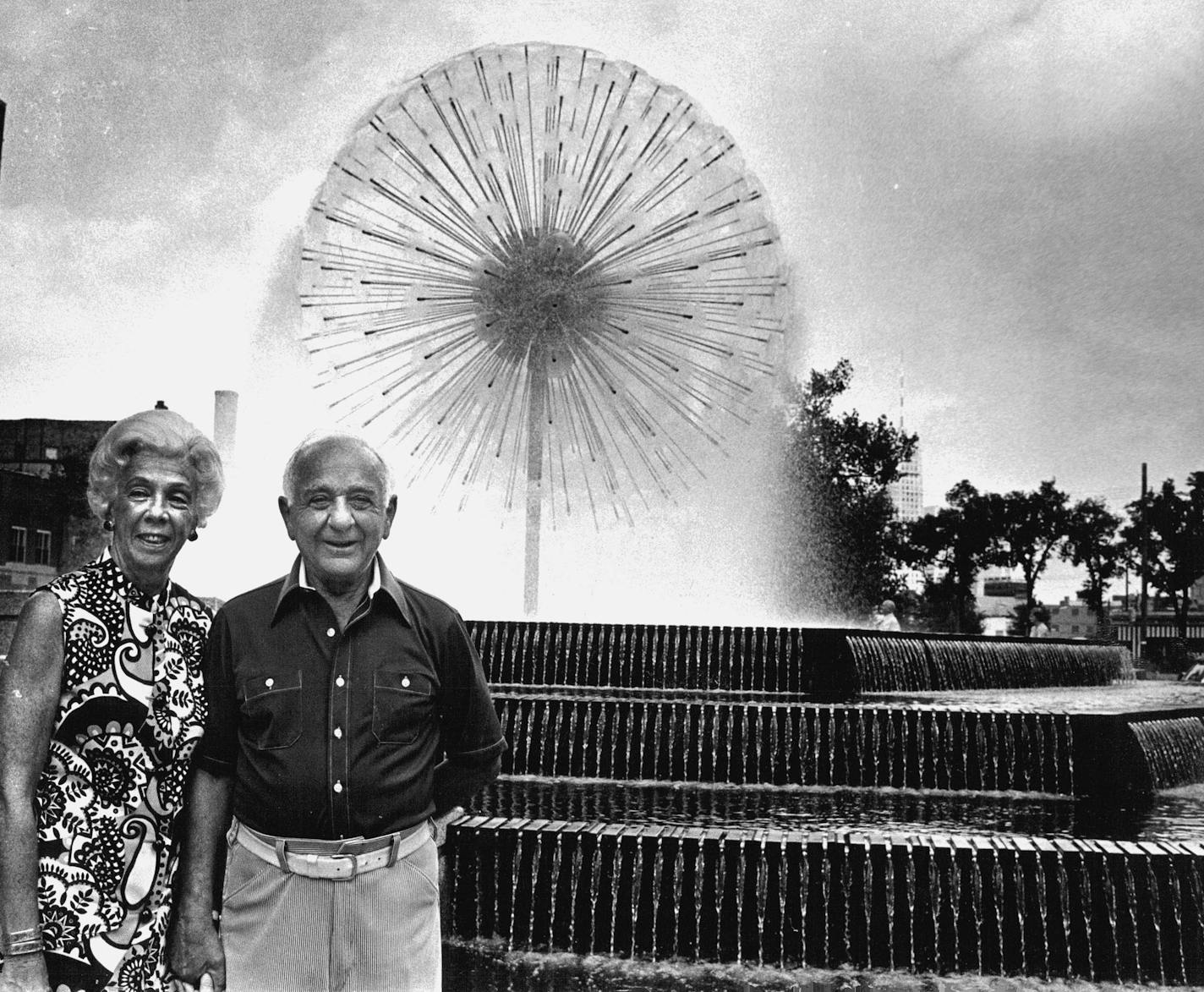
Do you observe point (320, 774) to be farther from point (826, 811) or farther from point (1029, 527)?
point (1029, 527)

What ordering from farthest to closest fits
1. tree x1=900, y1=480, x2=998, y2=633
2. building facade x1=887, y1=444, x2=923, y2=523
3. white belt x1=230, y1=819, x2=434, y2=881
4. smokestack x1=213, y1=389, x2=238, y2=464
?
Result: tree x1=900, y1=480, x2=998, y2=633 → building facade x1=887, y1=444, x2=923, y2=523 → smokestack x1=213, y1=389, x2=238, y2=464 → white belt x1=230, y1=819, x2=434, y2=881

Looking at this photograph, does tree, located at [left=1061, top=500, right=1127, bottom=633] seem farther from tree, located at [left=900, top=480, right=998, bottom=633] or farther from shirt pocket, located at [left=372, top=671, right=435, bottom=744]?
shirt pocket, located at [left=372, top=671, right=435, bottom=744]

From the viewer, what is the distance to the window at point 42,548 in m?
21.6

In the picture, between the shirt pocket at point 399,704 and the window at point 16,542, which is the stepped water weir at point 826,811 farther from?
the window at point 16,542

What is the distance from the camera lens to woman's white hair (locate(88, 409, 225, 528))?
213 centimetres

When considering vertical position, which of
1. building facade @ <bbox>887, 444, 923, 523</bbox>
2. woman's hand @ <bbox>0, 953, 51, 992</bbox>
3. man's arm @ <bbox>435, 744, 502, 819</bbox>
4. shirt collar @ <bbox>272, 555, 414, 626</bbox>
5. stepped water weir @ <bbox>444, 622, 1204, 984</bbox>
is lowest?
stepped water weir @ <bbox>444, 622, 1204, 984</bbox>

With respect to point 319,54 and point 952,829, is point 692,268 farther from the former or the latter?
point 952,829

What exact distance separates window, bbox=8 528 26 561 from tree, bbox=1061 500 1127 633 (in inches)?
1247

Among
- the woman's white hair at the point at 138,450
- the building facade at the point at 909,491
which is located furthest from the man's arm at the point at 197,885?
the building facade at the point at 909,491

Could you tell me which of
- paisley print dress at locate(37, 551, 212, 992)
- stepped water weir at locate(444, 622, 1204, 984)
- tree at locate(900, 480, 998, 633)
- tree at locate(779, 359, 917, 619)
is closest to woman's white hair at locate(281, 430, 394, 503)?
paisley print dress at locate(37, 551, 212, 992)

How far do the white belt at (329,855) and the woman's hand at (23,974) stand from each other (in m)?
0.38

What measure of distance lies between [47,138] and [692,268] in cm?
880

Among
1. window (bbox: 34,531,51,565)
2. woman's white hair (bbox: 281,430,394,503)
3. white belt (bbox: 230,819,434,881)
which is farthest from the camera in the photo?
window (bbox: 34,531,51,565)

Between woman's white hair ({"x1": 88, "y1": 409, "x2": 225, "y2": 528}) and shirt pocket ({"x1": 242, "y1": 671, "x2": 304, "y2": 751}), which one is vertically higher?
woman's white hair ({"x1": 88, "y1": 409, "x2": 225, "y2": 528})
